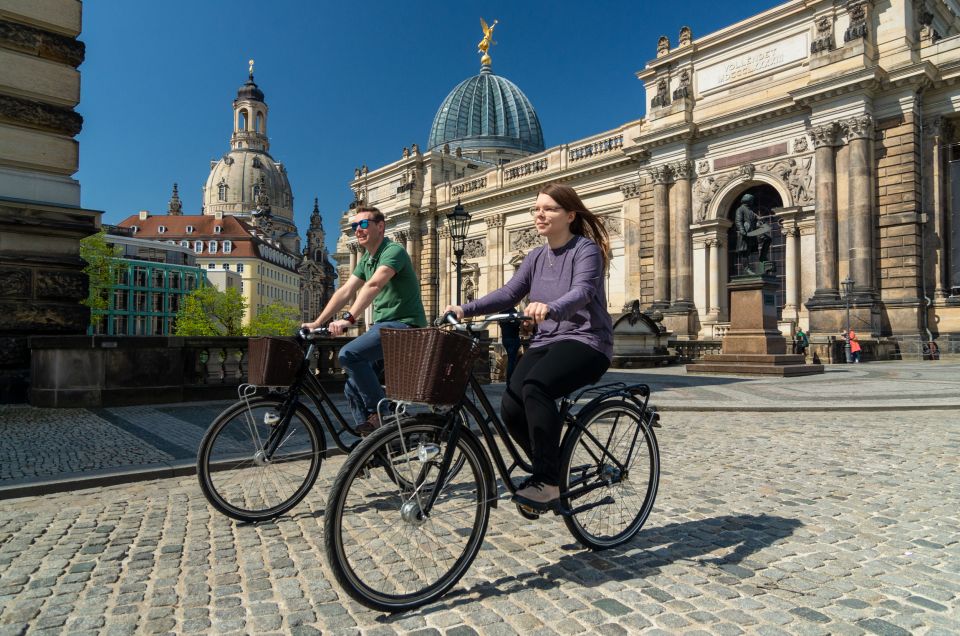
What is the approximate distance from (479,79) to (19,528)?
64.2 m

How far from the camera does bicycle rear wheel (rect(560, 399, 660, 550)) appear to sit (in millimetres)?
3240

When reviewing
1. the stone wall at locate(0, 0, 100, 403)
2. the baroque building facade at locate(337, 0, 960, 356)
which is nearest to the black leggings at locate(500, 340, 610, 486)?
the stone wall at locate(0, 0, 100, 403)

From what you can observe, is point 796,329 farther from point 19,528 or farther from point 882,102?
point 19,528

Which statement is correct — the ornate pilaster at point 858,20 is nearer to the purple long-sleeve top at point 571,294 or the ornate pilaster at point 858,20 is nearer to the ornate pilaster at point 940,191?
the ornate pilaster at point 940,191

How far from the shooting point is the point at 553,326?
10.8 feet

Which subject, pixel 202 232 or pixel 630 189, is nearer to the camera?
pixel 630 189

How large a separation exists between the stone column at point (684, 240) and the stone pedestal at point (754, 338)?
12451 mm

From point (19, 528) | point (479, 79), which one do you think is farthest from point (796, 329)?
point (479, 79)

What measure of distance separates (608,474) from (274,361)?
2156mm

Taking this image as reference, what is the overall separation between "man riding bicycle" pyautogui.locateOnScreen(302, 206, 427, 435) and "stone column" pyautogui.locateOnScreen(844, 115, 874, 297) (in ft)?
78.8

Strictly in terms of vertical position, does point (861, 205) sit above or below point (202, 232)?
below

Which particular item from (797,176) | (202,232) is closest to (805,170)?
(797,176)

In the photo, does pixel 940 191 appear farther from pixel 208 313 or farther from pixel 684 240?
pixel 208 313

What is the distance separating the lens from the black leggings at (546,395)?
3025 millimetres
